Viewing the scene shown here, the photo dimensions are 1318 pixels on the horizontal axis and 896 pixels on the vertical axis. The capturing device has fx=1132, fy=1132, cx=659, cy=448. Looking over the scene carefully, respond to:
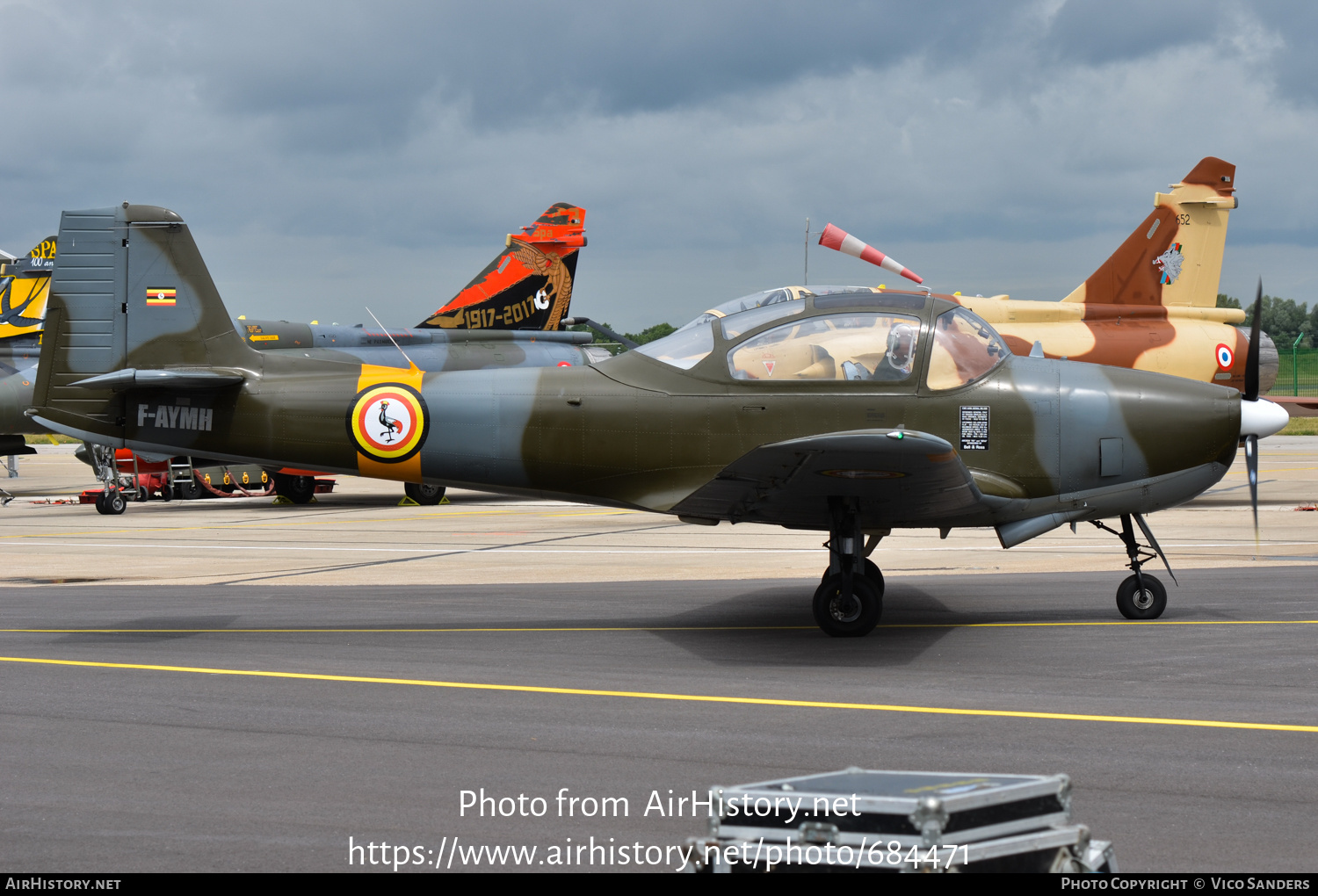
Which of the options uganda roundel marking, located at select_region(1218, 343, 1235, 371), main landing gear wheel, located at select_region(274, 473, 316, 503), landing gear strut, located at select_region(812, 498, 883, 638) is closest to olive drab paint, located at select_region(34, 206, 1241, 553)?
landing gear strut, located at select_region(812, 498, 883, 638)

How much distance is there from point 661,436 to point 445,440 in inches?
73.8

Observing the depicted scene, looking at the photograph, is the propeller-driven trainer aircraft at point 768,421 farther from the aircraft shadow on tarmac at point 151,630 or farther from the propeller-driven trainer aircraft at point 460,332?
the propeller-driven trainer aircraft at point 460,332

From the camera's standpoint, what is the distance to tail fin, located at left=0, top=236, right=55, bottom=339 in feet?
113

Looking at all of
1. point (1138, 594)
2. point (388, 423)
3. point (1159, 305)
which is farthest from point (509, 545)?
point (1159, 305)

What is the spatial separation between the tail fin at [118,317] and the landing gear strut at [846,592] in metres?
5.36

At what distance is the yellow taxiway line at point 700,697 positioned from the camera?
6.35 meters

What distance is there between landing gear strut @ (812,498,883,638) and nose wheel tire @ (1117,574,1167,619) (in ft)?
7.27

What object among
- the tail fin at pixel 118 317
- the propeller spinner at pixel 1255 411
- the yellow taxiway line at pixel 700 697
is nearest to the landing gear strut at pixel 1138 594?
the propeller spinner at pixel 1255 411

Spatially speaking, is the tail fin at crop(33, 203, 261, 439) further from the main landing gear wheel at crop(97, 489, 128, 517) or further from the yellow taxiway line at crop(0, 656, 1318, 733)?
the main landing gear wheel at crop(97, 489, 128, 517)

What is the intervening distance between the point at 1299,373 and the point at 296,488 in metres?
50.7

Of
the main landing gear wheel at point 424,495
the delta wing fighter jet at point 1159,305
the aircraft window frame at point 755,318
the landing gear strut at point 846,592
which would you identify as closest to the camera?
the landing gear strut at point 846,592

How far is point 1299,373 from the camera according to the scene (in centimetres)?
5641

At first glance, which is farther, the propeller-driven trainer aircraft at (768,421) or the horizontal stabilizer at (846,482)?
the propeller-driven trainer aircraft at (768,421)

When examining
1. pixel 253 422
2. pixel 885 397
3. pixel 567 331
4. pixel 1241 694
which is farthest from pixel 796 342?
pixel 567 331
